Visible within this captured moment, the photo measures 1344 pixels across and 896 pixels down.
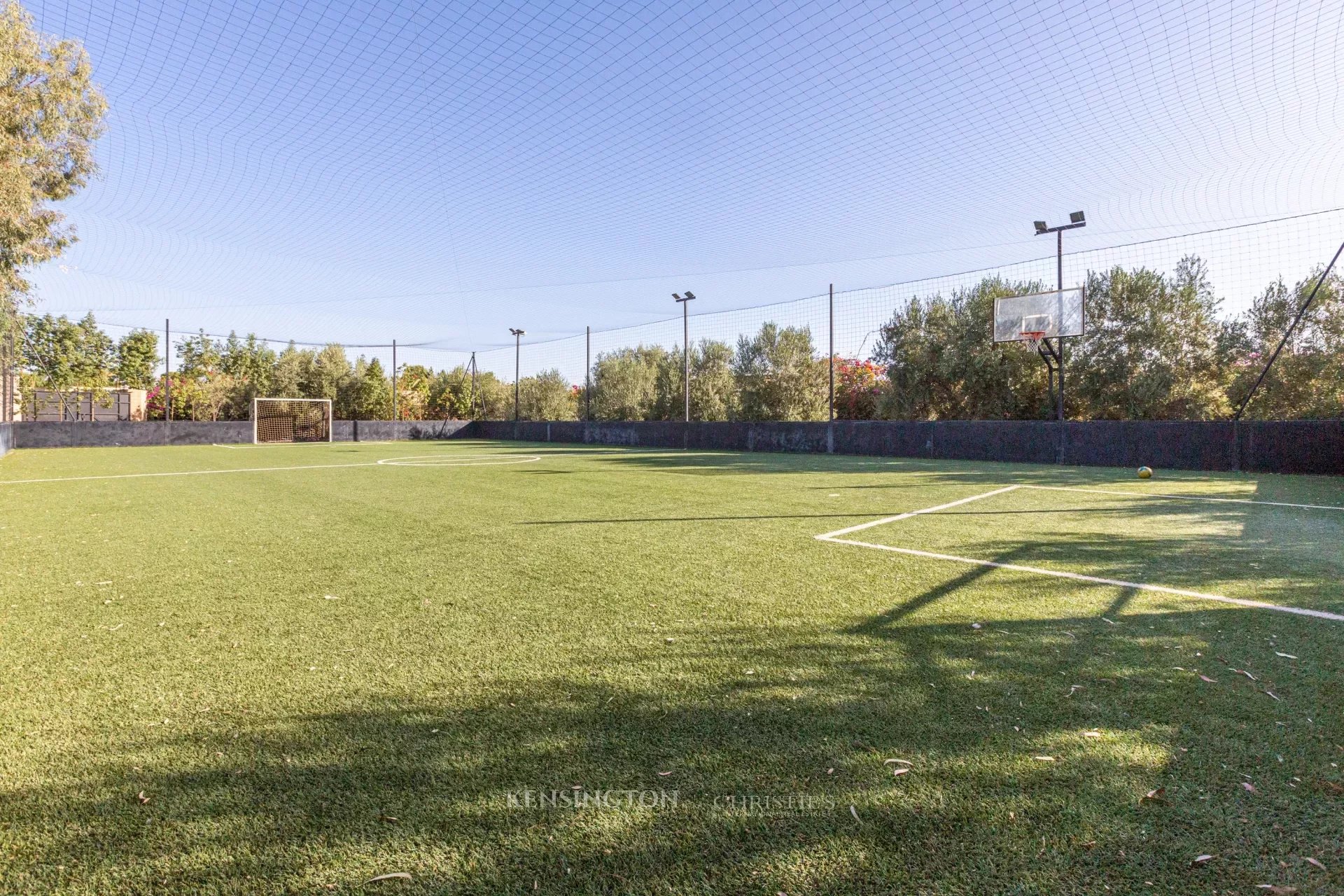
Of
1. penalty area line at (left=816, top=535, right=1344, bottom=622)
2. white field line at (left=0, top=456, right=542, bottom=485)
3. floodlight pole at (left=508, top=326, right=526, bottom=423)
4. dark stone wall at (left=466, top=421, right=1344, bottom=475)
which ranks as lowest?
penalty area line at (left=816, top=535, right=1344, bottom=622)

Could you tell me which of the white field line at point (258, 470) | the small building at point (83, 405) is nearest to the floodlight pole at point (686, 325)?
the white field line at point (258, 470)

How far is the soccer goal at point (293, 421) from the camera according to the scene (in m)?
26.6

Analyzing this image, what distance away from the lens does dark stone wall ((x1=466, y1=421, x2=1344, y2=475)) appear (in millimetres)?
11109

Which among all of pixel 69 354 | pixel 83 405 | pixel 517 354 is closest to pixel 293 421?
pixel 517 354

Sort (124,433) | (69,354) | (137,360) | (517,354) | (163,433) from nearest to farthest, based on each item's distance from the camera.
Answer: (124,433)
(163,433)
(517,354)
(69,354)
(137,360)

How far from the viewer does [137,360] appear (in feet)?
120

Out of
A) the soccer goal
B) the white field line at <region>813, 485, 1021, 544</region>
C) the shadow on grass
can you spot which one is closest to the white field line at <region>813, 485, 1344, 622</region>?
the white field line at <region>813, 485, 1021, 544</region>

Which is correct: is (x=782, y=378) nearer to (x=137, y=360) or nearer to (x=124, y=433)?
(x=124, y=433)

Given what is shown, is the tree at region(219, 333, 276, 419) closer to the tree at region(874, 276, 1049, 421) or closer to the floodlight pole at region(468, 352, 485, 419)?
the floodlight pole at region(468, 352, 485, 419)

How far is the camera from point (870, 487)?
29.4ft

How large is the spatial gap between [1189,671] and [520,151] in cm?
1281

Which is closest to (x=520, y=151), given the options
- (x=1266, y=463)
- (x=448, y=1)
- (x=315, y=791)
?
(x=448, y=1)

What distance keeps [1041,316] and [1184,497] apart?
8.63 metres

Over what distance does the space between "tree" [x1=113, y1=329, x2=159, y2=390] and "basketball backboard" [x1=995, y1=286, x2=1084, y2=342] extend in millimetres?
41747
